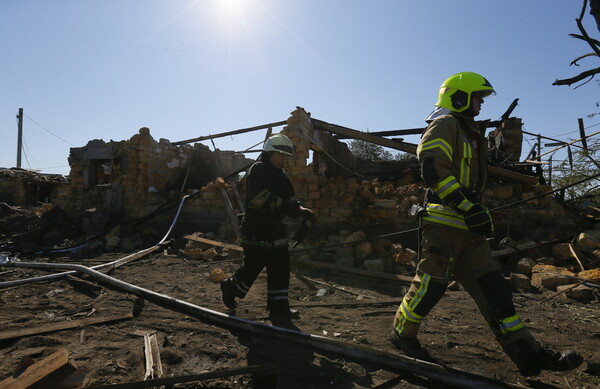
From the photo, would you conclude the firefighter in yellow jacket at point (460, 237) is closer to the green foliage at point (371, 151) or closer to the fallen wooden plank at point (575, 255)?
the fallen wooden plank at point (575, 255)

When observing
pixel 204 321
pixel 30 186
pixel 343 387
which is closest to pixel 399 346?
pixel 343 387

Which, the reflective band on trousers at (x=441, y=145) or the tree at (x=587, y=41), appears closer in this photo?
the reflective band on trousers at (x=441, y=145)

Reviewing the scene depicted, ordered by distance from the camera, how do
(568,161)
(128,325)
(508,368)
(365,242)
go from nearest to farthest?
(508,368) < (128,325) < (365,242) < (568,161)

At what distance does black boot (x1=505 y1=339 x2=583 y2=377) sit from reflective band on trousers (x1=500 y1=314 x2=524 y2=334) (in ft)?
0.25

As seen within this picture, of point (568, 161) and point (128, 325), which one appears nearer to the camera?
point (128, 325)

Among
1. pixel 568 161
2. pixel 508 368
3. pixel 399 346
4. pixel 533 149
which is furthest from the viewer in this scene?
pixel 533 149

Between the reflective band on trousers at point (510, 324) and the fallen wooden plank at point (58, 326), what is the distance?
3146mm

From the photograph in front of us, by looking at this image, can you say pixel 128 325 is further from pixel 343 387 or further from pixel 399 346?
pixel 399 346

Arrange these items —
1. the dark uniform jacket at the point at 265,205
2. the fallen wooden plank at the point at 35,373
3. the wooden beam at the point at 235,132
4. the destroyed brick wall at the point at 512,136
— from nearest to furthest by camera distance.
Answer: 1. the fallen wooden plank at the point at 35,373
2. the dark uniform jacket at the point at 265,205
3. the wooden beam at the point at 235,132
4. the destroyed brick wall at the point at 512,136

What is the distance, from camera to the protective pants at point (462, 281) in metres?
2.38

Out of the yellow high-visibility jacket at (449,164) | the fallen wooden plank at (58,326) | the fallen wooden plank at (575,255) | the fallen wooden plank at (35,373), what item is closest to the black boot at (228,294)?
the fallen wooden plank at (58,326)

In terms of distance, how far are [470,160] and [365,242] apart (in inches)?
145

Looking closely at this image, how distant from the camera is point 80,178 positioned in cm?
1202

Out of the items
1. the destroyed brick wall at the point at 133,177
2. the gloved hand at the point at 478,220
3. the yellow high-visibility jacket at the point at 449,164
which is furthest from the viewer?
the destroyed brick wall at the point at 133,177
